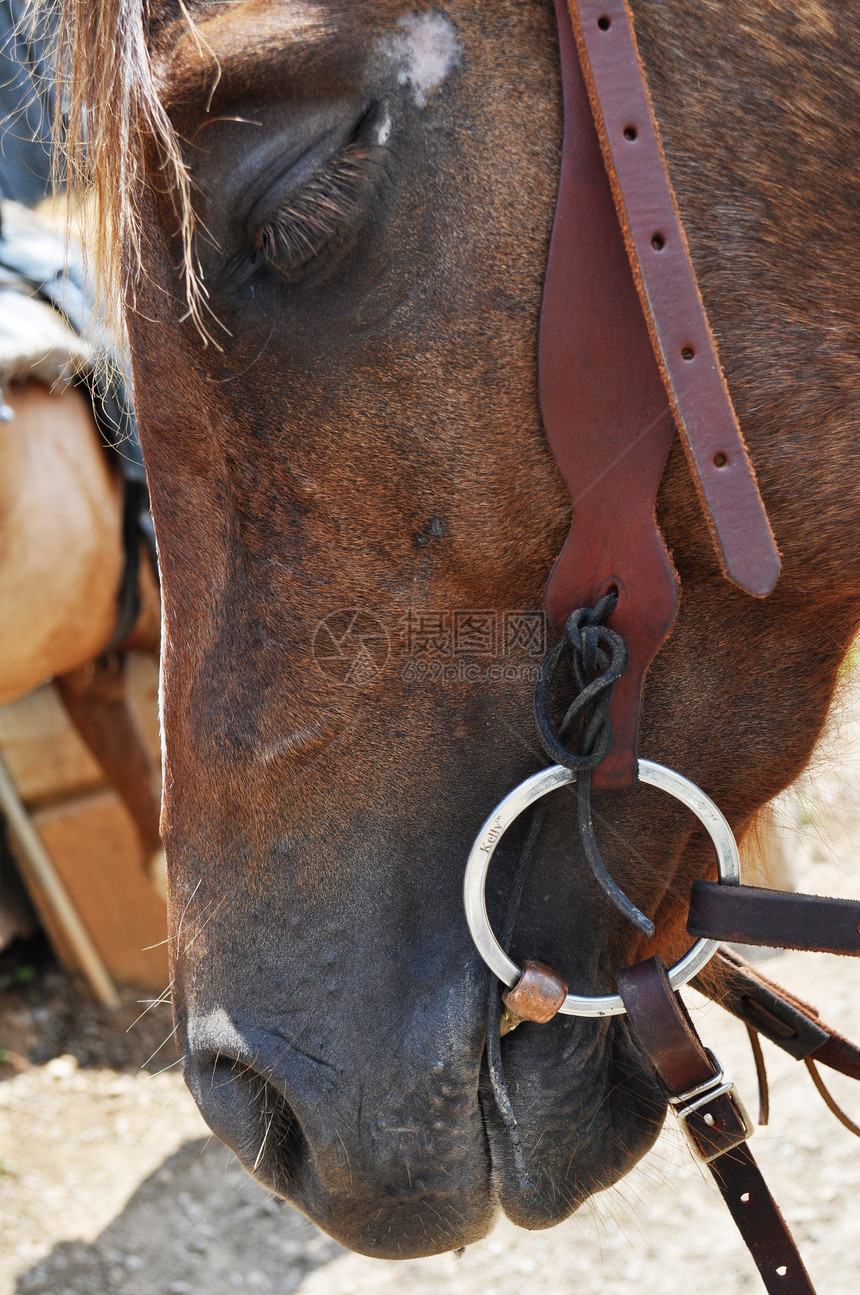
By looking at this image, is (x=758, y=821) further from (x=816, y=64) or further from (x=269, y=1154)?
(x=816, y=64)

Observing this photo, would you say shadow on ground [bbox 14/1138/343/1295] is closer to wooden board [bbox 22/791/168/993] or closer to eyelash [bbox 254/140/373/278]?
wooden board [bbox 22/791/168/993]

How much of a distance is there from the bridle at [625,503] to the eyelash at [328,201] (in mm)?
166

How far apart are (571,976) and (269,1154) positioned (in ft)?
1.14

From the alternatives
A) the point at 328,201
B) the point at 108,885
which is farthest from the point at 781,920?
the point at 108,885

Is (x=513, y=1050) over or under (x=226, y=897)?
under

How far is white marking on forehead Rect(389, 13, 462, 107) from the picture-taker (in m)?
0.84

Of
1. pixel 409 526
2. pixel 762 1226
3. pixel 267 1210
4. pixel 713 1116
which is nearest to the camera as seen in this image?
pixel 409 526

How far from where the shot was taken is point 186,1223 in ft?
8.69

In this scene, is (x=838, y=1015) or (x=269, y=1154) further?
(x=838, y=1015)

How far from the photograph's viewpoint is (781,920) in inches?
36.2

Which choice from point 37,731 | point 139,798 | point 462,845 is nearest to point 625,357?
point 462,845

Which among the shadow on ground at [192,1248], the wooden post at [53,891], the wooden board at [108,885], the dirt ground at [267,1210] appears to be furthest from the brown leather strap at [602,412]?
the wooden post at [53,891]

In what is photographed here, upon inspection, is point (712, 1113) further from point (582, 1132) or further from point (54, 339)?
point (54, 339)

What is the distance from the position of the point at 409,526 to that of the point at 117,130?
1.41 ft
